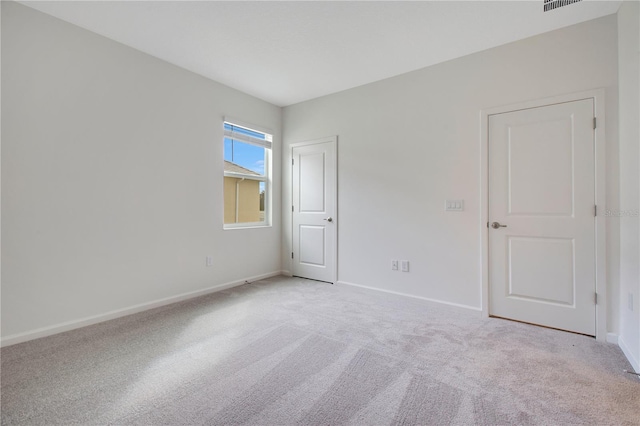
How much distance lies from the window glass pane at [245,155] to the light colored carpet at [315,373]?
215 cm

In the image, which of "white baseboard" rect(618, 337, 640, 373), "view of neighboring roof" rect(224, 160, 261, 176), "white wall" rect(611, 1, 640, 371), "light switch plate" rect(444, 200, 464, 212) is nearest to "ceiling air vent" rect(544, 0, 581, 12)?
"white wall" rect(611, 1, 640, 371)

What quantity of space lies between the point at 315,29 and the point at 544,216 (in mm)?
2718

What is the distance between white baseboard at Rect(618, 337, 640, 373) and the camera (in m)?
1.87

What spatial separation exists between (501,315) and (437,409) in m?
1.74

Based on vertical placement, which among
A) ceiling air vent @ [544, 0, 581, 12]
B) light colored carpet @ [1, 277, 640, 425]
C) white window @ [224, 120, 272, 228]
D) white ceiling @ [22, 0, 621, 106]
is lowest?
light colored carpet @ [1, 277, 640, 425]

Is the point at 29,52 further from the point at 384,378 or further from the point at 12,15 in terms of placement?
the point at 384,378

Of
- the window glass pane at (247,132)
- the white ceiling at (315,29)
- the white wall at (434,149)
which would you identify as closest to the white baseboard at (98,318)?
the white wall at (434,149)

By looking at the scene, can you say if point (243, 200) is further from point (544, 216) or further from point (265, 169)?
point (544, 216)

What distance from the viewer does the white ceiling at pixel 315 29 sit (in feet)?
7.40

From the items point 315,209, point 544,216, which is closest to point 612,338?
point 544,216

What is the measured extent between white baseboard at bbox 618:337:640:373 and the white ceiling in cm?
266

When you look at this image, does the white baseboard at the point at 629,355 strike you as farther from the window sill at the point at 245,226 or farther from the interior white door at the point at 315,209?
the window sill at the point at 245,226

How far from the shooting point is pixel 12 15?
7.13 ft

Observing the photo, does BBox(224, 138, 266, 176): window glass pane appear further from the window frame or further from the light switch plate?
the light switch plate
